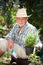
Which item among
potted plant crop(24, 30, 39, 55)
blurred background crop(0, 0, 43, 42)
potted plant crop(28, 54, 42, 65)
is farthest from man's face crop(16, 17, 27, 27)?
blurred background crop(0, 0, 43, 42)

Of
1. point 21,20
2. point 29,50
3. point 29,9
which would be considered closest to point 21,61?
point 29,50

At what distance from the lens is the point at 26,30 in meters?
3.97

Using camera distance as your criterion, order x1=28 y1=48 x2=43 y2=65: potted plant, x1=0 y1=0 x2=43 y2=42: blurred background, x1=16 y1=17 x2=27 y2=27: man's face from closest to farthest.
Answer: x1=28 y1=48 x2=43 y2=65: potted plant → x1=16 y1=17 x2=27 y2=27: man's face → x1=0 y1=0 x2=43 y2=42: blurred background

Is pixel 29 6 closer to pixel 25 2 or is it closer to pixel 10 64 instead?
Result: pixel 25 2

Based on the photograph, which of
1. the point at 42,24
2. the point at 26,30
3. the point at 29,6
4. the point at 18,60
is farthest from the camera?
the point at 29,6

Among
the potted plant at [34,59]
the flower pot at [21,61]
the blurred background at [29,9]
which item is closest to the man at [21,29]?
the potted plant at [34,59]

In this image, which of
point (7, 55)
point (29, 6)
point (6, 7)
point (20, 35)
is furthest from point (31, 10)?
point (7, 55)

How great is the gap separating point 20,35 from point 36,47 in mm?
638

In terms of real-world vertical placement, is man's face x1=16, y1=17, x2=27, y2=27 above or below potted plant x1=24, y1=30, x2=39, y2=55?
above

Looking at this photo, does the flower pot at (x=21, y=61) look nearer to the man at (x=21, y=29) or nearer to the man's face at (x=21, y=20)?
the man at (x=21, y=29)

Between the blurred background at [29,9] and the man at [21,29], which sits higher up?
the man at [21,29]

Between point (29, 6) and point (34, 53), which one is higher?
point (34, 53)

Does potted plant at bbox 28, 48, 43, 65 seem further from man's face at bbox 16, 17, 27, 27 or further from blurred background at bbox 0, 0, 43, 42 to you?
blurred background at bbox 0, 0, 43, 42

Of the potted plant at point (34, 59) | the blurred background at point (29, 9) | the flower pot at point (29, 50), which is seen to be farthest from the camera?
the blurred background at point (29, 9)
